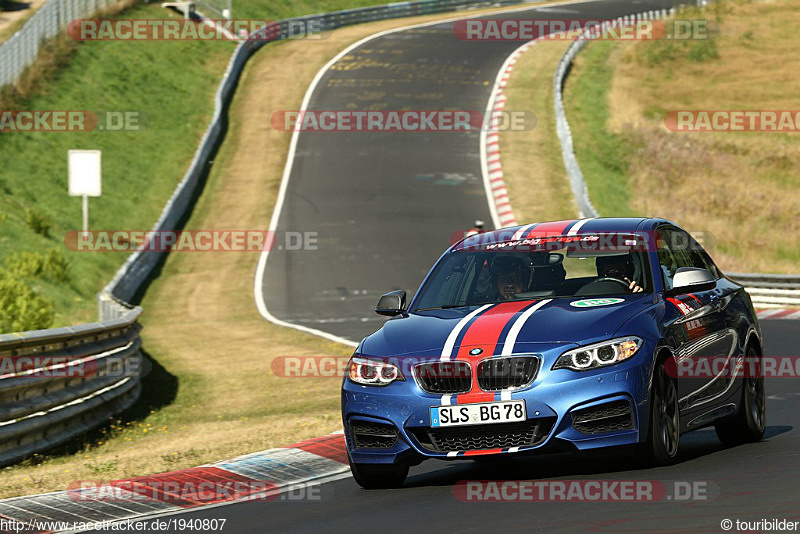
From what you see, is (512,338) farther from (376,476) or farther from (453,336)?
(376,476)

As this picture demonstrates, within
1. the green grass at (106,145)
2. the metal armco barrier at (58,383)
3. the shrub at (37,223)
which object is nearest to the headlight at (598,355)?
the metal armco barrier at (58,383)

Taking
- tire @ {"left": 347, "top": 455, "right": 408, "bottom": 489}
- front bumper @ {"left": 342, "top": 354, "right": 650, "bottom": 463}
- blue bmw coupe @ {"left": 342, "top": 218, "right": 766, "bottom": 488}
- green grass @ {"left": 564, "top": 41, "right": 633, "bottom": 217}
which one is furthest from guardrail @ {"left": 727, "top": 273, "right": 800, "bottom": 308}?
front bumper @ {"left": 342, "top": 354, "right": 650, "bottom": 463}

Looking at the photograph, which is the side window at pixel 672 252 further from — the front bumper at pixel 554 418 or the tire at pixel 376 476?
the tire at pixel 376 476

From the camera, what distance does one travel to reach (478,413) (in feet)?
25.9

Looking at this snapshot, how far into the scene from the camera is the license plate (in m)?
7.83

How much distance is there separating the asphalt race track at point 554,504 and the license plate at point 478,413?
474 millimetres

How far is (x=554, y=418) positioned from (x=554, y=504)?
2.02 ft

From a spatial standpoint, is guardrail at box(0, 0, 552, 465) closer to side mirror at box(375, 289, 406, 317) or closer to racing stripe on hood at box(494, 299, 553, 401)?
side mirror at box(375, 289, 406, 317)

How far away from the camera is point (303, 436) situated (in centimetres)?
1195

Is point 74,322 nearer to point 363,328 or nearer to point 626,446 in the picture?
point 363,328

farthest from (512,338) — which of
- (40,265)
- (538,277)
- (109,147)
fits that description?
(109,147)

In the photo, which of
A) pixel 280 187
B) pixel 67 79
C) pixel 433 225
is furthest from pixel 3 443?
pixel 67 79

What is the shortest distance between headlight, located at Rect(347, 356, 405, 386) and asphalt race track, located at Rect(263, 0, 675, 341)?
43.9 ft

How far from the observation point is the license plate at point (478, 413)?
783cm
